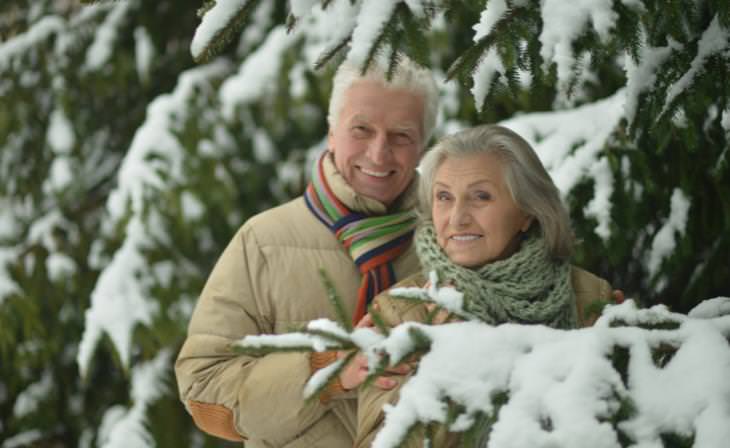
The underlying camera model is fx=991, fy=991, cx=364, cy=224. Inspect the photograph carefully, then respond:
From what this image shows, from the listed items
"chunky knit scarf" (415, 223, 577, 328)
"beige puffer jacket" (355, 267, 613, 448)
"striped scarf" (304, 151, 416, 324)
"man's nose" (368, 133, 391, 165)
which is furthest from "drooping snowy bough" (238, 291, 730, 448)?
"man's nose" (368, 133, 391, 165)

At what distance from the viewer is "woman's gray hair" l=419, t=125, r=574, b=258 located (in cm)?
210

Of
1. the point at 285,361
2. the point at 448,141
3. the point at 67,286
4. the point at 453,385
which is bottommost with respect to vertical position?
the point at 67,286

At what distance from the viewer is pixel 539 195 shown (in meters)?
2.12

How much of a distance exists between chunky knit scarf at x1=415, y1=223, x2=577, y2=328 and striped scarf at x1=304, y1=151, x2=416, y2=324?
261 millimetres

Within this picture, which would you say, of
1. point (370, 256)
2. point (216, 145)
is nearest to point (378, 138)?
point (370, 256)

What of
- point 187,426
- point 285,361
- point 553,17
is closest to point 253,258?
point 285,361

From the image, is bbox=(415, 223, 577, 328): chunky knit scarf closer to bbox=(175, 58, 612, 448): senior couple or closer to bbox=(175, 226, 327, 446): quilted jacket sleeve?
bbox=(175, 58, 612, 448): senior couple

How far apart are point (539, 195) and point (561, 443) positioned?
0.82 metres

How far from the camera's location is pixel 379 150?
2.43 metres

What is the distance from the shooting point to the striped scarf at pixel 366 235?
2.36m

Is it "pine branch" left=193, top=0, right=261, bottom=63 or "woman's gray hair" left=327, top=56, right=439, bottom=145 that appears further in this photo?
"woman's gray hair" left=327, top=56, right=439, bottom=145

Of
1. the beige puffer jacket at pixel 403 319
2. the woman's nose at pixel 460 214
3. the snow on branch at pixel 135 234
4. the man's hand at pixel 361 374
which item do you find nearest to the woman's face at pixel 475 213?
the woman's nose at pixel 460 214

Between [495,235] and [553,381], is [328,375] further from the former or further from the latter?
[495,235]

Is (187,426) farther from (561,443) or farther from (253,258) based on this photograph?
(561,443)
